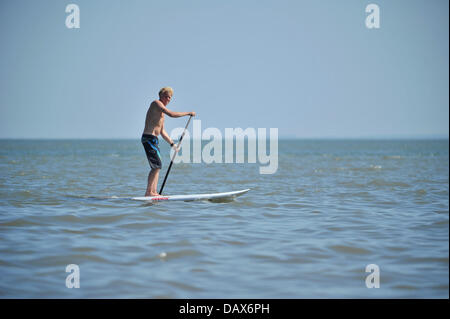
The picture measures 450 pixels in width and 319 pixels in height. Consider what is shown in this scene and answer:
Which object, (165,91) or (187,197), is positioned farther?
(187,197)

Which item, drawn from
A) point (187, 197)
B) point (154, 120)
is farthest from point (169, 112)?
point (187, 197)

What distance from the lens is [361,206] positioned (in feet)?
26.9

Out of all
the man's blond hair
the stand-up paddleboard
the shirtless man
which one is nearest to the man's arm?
the shirtless man

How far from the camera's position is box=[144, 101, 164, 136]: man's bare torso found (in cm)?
798

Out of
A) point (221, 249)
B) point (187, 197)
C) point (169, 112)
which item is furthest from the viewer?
point (187, 197)

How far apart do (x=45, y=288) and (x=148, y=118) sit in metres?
4.86

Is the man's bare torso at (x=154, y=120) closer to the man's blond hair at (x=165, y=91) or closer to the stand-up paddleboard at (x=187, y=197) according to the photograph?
the man's blond hair at (x=165, y=91)

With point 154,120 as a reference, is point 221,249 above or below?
below

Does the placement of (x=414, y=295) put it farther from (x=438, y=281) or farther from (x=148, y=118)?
(x=148, y=118)

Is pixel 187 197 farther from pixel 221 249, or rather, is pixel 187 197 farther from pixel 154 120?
pixel 221 249

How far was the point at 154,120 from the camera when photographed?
8047 mm

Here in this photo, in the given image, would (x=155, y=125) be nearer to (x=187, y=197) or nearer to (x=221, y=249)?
(x=187, y=197)

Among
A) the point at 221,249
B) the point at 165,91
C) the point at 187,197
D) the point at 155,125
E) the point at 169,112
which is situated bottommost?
the point at 221,249

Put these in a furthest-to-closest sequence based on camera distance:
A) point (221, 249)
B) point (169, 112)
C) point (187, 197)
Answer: point (187, 197)
point (169, 112)
point (221, 249)
